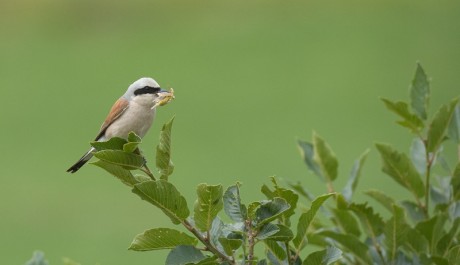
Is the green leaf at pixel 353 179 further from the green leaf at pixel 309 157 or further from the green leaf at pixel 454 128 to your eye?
the green leaf at pixel 454 128

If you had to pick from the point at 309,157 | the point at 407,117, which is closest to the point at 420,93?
the point at 407,117

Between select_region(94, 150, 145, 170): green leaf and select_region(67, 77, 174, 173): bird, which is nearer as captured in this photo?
select_region(94, 150, 145, 170): green leaf

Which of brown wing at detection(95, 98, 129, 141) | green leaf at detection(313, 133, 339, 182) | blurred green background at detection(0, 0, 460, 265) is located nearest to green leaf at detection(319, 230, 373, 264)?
green leaf at detection(313, 133, 339, 182)

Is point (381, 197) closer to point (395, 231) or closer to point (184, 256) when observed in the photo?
point (395, 231)

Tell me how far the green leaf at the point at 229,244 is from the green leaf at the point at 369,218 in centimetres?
56

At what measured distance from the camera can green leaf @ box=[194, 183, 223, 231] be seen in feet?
6.12

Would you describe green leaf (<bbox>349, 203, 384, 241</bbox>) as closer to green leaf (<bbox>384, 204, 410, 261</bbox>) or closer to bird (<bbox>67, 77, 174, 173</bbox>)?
green leaf (<bbox>384, 204, 410, 261</bbox>)

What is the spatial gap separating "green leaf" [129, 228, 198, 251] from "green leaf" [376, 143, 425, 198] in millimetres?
761

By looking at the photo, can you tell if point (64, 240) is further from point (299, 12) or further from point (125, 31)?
point (299, 12)

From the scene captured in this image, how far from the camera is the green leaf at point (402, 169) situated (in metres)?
2.53

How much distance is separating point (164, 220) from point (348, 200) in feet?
32.5

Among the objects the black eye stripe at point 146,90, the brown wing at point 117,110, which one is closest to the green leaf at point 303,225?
the black eye stripe at point 146,90

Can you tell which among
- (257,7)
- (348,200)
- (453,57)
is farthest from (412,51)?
(348,200)

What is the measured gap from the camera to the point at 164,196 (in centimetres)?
184
